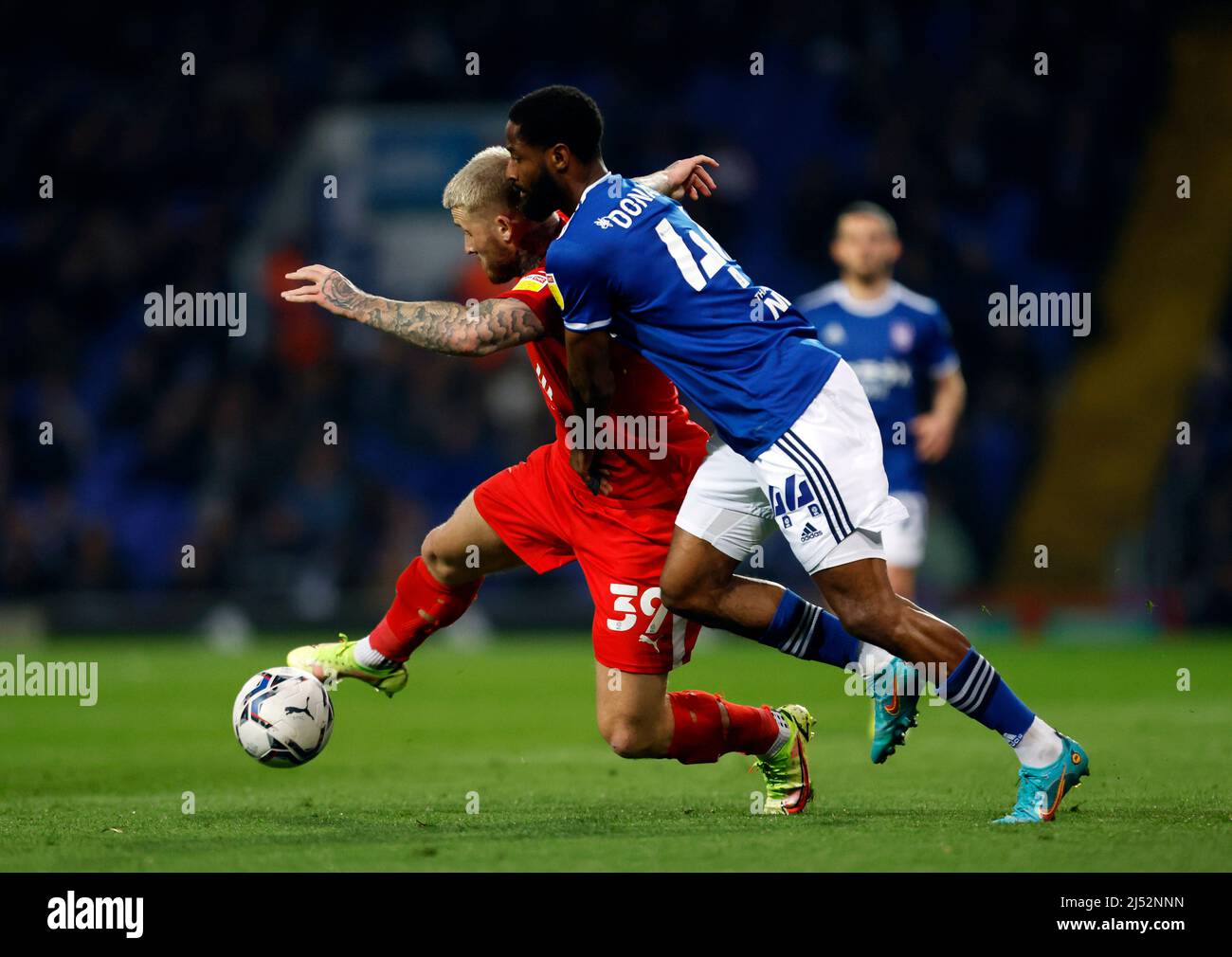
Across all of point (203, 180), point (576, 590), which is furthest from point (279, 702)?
point (203, 180)

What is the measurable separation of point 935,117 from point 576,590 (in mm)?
6530

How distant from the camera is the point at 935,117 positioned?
735 inches

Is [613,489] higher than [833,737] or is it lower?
higher

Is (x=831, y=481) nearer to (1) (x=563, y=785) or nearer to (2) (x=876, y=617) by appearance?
(2) (x=876, y=617)

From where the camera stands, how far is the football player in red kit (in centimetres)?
596

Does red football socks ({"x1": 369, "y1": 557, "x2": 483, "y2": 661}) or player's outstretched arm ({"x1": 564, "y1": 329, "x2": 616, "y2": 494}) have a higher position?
player's outstretched arm ({"x1": 564, "y1": 329, "x2": 616, "y2": 494})

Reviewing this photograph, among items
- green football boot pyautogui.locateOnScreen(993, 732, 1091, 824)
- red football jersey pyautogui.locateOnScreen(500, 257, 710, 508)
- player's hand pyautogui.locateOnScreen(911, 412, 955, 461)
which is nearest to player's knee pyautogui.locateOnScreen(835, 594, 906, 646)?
green football boot pyautogui.locateOnScreen(993, 732, 1091, 824)

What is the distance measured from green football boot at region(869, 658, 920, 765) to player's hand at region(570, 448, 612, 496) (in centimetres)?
121

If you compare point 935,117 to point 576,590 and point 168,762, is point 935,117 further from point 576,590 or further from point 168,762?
point 168,762

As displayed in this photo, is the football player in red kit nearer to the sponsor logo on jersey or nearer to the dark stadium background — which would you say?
the sponsor logo on jersey

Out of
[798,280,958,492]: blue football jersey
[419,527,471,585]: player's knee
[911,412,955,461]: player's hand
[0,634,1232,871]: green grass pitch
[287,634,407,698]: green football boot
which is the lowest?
[0,634,1232,871]: green grass pitch

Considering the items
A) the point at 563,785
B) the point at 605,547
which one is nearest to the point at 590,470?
the point at 605,547

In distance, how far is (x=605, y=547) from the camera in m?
6.31

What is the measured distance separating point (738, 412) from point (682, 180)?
123 cm
